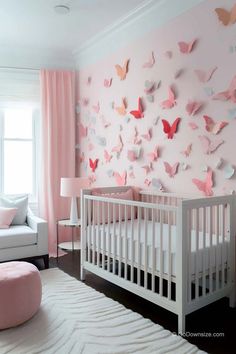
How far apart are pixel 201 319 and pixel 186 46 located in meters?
2.19

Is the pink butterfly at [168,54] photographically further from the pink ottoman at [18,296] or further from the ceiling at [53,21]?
the pink ottoman at [18,296]

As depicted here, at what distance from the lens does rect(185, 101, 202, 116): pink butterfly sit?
273 centimetres

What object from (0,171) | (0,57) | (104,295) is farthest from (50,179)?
(104,295)

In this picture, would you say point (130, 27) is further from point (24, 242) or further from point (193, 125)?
point (24, 242)

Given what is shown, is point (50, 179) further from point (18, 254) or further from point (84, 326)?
point (84, 326)

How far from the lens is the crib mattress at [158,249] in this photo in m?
2.16

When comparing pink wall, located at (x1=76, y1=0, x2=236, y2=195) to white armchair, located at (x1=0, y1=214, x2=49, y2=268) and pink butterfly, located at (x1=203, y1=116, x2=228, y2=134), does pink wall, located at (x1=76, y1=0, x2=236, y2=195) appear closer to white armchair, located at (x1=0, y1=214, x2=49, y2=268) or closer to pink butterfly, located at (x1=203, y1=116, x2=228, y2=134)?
pink butterfly, located at (x1=203, y1=116, x2=228, y2=134)

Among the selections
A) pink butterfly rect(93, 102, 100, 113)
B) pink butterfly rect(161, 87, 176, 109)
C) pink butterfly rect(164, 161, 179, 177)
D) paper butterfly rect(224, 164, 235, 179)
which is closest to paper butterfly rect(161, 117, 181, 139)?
pink butterfly rect(161, 87, 176, 109)

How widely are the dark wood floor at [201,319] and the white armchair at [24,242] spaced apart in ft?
2.43

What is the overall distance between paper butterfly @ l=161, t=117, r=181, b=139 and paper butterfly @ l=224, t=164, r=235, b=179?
65 cm

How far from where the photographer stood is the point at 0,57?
13.3ft

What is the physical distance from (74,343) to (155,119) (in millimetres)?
2098

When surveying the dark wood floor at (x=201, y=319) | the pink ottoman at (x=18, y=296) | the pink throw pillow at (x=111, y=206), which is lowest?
the dark wood floor at (x=201, y=319)

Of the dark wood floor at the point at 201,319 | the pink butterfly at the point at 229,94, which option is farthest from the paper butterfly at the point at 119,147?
the dark wood floor at the point at 201,319
